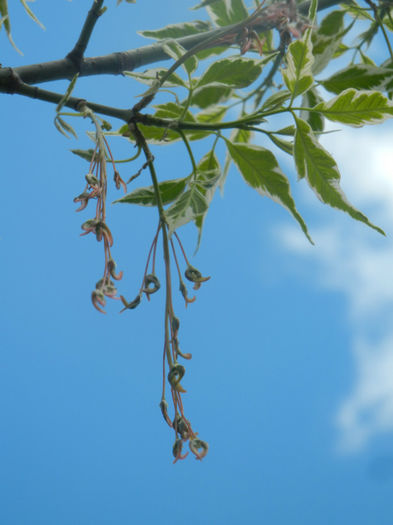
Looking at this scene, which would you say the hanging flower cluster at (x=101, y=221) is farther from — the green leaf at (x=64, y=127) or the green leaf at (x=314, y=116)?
the green leaf at (x=314, y=116)

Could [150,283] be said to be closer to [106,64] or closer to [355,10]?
[106,64]

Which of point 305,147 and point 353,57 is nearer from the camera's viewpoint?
point 305,147

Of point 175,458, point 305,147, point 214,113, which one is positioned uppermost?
point 214,113

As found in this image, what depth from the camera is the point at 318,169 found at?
245 mm

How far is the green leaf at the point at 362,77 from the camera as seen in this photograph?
30 centimetres

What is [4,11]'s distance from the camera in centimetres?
25

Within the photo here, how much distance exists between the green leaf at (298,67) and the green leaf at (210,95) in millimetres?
44

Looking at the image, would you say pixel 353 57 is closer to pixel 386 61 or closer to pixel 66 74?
pixel 386 61

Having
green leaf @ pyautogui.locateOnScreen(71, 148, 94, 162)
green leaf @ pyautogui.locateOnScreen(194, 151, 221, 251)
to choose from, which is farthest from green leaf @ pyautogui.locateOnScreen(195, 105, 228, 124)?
green leaf @ pyautogui.locateOnScreen(71, 148, 94, 162)

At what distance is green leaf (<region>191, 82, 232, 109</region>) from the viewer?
283 mm

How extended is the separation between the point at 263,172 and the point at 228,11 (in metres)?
0.13

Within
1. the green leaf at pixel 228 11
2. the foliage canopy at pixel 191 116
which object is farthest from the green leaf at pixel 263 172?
the green leaf at pixel 228 11

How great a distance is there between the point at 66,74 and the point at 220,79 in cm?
7

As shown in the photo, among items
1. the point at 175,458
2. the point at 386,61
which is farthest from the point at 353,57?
the point at 175,458
